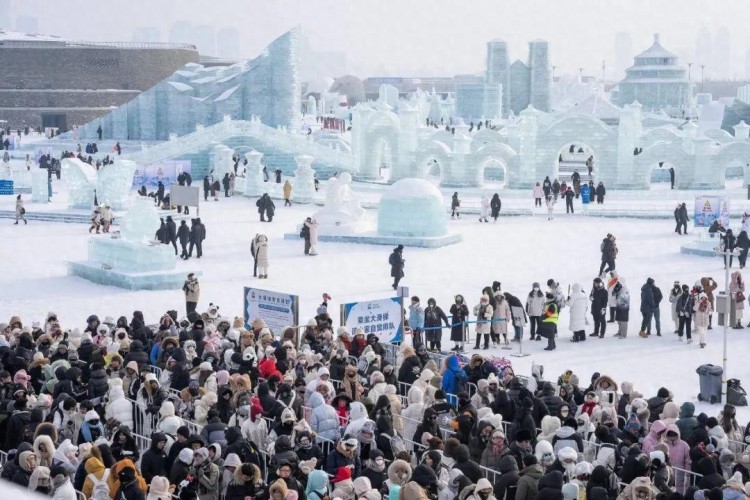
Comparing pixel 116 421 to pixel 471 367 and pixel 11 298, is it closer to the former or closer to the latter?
pixel 471 367

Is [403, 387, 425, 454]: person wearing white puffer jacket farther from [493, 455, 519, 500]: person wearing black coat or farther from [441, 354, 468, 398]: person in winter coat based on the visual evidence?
[493, 455, 519, 500]: person wearing black coat

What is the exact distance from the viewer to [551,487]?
916cm

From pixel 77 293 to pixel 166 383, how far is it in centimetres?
1140

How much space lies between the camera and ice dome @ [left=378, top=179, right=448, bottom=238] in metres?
30.6

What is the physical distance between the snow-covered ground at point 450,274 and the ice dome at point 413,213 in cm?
94

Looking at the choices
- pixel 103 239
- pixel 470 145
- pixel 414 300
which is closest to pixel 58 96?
pixel 470 145

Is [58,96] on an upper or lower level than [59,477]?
upper

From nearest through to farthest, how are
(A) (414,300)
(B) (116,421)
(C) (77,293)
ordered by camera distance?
(B) (116,421), (A) (414,300), (C) (77,293)

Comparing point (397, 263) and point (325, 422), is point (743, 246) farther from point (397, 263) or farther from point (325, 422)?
point (325, 422)

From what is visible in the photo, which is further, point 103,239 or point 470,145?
point 470,145

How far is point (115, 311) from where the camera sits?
878 inches

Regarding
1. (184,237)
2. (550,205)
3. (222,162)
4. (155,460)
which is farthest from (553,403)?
(222,162)

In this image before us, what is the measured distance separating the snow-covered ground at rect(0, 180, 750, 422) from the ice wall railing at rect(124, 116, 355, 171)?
1522cm

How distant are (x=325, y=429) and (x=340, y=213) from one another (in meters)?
20.4
